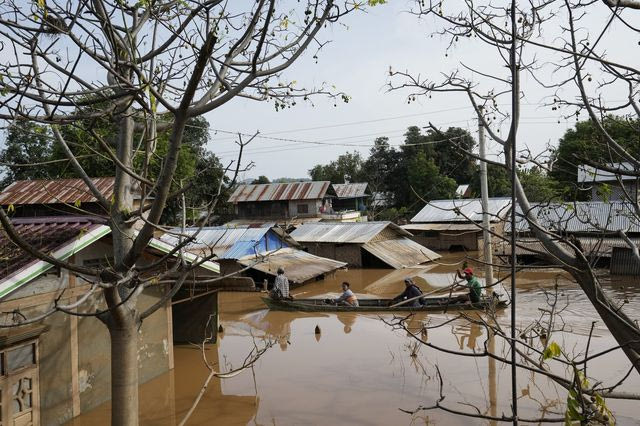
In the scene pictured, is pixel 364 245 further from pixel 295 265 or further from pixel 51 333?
pixel 51 333

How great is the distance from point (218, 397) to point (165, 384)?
3.62 feet

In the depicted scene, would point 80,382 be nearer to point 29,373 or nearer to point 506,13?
point 29,373

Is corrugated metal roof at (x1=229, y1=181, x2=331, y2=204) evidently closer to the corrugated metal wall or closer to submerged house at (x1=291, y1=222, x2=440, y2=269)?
submerged house at (x1=291, y1=222, x2=440, y2=269)

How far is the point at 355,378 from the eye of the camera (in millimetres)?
10203

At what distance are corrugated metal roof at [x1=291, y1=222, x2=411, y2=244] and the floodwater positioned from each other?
33.3 feet

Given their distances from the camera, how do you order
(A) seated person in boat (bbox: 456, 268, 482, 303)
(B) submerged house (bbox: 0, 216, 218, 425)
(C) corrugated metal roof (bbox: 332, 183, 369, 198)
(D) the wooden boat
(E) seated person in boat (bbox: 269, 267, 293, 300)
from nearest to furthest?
(A) seated person in boat (bbox: 456, 268, 482, 303), (B) submerged house (bbox: 0, 216, 218, 425), (D) the wooden boat, (E) seated person in boat (bbox: 269, 267, 293, 300), (C) corrugated metal roof (bbox: 332, 183, 369, 198)

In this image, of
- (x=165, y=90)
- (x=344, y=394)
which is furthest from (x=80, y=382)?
(x=165, y=90)

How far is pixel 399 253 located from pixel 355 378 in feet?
51.4

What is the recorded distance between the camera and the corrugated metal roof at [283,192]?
39594 mm

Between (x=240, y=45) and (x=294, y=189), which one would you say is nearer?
(x=240, y=45)

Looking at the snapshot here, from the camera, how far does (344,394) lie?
932cm

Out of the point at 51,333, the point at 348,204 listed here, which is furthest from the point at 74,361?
the point at 348,204

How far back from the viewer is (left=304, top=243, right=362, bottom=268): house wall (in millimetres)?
25844

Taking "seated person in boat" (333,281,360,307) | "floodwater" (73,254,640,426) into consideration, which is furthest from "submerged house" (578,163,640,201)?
"seated person in boat" (333,281,360,307)
